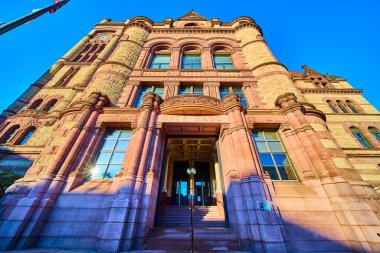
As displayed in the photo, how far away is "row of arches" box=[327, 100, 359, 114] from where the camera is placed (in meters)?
17.6

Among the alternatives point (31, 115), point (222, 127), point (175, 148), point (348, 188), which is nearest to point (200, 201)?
point (175, 148)

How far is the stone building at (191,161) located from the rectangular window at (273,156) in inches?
2.3

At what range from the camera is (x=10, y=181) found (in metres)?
8.84

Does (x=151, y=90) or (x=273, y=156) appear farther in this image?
(x=151, y=90)

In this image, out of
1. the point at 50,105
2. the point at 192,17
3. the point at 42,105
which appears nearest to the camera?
the point at 42,105

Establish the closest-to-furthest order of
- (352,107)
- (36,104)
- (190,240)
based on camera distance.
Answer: (190,240)
(36,104)
(352,107)

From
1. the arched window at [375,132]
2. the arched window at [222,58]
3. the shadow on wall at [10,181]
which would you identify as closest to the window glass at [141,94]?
the arched window at [222,58]

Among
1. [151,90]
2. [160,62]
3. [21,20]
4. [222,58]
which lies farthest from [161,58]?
[21,20]

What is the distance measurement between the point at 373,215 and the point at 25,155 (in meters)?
20.5

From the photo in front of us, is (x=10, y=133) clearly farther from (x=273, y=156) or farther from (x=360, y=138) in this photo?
(x=360, y=138)

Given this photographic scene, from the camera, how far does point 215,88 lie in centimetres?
1236

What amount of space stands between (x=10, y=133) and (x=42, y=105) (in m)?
3.74

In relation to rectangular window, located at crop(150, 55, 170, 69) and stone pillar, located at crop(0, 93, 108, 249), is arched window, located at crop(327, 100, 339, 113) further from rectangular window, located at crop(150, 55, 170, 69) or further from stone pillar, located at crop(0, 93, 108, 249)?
stone pillar, located at crop(0, 93, 108, 249)

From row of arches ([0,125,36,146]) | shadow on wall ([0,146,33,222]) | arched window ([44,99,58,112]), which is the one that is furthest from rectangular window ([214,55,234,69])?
row of arches ([0,125,36,146])
